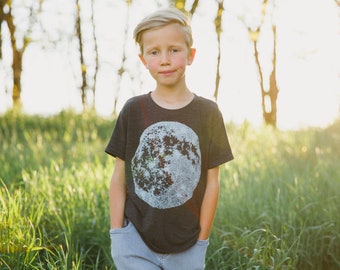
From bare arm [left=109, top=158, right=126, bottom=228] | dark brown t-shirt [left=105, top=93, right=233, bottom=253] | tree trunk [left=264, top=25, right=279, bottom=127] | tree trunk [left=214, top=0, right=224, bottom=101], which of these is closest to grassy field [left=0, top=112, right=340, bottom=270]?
bare arm [left=109, top=158, right=126, bottom=228]

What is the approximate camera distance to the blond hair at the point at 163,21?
219 cm

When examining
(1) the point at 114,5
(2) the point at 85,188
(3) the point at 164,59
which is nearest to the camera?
(3) the point at 164,59

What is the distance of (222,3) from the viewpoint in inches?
527

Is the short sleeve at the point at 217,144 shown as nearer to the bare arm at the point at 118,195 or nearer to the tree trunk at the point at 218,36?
the bare arm at the point at 118,195

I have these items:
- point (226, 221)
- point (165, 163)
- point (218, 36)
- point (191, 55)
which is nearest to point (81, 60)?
point (218, 36)

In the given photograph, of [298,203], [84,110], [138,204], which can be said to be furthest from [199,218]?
[84,110]

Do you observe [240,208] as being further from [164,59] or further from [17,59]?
[17,59]

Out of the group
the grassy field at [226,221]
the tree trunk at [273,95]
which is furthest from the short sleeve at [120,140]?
the tree trunk at [273,95]

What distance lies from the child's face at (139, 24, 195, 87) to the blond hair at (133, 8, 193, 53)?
2cm

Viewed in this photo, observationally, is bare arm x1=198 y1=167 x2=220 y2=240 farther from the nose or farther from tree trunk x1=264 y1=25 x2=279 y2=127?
tree trunk x1=264 y1=25 x2=279 y2=127

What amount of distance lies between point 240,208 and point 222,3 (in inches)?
416

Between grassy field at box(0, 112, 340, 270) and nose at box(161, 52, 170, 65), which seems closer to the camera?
nose at box(161, 52, 170, 65)

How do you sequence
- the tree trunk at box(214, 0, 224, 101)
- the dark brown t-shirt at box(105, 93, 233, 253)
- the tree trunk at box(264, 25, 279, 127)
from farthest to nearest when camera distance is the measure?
the tree trunk at box(264, 25, 279, 127), the tree trunk at box(214, 0, 224, 101), the dark brown t-shirt at box(105, 93, 233, 253)

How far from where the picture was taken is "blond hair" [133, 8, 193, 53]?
2.19 metres
